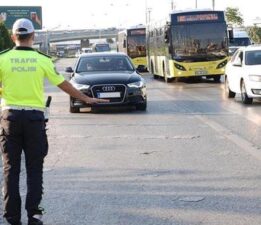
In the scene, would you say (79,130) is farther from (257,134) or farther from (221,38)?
(221,38)

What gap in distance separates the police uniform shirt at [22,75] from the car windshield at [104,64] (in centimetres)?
1191

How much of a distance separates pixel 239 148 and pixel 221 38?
1853cm

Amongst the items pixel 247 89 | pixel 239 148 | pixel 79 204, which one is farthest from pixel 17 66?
pixel 247 89

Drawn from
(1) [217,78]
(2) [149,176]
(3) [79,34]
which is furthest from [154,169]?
(3) [79,34]

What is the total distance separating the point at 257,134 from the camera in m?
11.9

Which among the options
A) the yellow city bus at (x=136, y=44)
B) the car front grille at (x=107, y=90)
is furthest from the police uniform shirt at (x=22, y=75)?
the yellow city bus at (x=136, y=44)

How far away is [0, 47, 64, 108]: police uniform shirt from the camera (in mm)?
5730

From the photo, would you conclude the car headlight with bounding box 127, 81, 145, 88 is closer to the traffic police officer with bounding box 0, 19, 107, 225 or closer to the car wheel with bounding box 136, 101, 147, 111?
the car wheel with bounding box 136, 101, 147, 111

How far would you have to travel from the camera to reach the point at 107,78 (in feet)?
53.6

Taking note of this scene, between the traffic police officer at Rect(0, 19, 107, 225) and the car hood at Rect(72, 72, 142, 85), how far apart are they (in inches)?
405

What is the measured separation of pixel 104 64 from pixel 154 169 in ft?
31.3

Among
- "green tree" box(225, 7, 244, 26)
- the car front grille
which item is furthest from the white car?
"green tree" box(225, 7, 244, 26)

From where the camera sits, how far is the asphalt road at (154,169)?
644 centimetres

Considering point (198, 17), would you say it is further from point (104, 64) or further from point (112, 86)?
point (112, 86)
